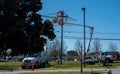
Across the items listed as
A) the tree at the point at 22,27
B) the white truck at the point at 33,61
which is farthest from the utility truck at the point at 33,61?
the tree at the point at 22,27

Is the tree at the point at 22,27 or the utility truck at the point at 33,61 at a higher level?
the tree at the point at 22,27

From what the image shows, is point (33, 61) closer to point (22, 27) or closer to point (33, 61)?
point (33, 61)

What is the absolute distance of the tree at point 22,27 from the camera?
16594mm

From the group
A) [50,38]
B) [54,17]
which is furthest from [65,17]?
[50,38]

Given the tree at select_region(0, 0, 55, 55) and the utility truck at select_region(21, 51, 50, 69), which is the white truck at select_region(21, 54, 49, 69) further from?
the tree at select_region(0, 0, 55, 55)

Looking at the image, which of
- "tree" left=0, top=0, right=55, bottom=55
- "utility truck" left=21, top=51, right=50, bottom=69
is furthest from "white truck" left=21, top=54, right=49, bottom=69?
"tree" left=0, top=0, right=55, bottom=55

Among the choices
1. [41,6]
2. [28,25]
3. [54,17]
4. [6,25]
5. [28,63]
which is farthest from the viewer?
[54,17]

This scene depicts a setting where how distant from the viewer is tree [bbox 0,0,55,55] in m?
16.6

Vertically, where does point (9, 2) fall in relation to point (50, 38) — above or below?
above

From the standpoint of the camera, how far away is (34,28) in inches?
710

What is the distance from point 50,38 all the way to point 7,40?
3274mm

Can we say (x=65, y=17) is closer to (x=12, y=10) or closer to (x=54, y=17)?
(x=54, y=17)

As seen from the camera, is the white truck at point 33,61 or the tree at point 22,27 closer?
the tree at point 22,27

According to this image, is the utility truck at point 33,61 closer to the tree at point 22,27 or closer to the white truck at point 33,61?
the white truck at point 33,61
